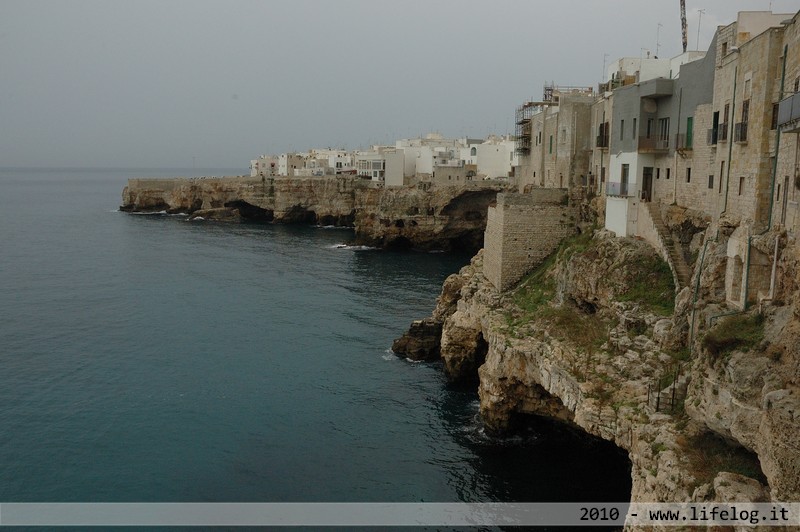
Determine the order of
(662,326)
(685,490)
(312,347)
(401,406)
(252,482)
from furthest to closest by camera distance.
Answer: (312,347), (401,406), (252,482), (662,326), (685,490)

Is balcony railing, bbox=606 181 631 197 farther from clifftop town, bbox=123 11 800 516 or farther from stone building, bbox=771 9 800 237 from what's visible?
stone building, bbox=771 9 800 237

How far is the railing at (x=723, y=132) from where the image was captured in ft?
75.6

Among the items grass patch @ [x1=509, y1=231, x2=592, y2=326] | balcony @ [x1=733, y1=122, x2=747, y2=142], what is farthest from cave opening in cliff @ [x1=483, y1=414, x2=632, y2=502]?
balcony @ [x1=733, y1=122, x2=747, y2=142]

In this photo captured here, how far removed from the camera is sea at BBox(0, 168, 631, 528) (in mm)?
24953

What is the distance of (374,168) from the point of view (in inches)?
4210

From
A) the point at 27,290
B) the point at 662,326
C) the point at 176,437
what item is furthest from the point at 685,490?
the point at 27,290

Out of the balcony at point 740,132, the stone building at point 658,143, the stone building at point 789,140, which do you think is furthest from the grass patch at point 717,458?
the stone building at point 658,143

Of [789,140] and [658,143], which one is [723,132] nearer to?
[789,140]

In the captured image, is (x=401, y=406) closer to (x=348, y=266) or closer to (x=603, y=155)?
(x=603, y=155)

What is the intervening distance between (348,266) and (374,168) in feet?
136

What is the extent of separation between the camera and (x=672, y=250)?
25438 mm

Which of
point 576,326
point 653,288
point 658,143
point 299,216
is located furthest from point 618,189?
point 299,216

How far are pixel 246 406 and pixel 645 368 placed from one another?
18.8m

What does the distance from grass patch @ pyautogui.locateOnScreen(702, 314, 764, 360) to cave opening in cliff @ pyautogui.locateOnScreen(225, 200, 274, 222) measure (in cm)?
10048
